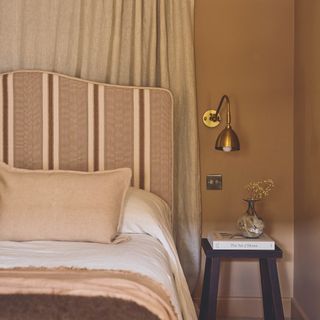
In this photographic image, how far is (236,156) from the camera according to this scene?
277cm

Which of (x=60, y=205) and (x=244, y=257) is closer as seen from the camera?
(x=60, y=205)

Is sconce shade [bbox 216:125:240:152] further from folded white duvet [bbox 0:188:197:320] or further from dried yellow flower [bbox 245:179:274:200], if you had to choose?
folded white duvet [bbox 0:188:197:320]

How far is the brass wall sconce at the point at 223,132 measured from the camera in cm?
246

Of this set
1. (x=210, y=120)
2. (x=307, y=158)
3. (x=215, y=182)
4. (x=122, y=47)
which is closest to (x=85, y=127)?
(x=122, y=47)

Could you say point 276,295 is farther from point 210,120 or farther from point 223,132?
point 210,120

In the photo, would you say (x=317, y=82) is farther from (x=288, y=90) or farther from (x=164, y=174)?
(x=164, y=174)

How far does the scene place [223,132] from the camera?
2500mm

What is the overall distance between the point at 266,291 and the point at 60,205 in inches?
53.9

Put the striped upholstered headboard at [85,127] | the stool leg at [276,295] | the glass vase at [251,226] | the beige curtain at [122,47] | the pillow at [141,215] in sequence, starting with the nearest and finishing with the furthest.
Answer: the pillow at [141,215] < the stool leg at [276,295] < the glass vase at [251,226] < the striped upholstered headboard at [85,127] < the beige curtain at [122,47]

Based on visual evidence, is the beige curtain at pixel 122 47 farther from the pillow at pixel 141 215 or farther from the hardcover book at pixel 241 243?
the pillow at pixel 141 215

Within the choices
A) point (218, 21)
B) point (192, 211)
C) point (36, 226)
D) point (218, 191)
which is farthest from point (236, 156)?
point (36, 226)

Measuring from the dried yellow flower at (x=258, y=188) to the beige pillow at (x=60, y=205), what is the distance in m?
0.97

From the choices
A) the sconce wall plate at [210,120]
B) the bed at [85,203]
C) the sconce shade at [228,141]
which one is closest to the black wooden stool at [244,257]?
the bed at [85,203]

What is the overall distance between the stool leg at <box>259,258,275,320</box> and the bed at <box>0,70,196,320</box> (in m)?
0.65
